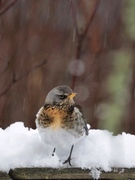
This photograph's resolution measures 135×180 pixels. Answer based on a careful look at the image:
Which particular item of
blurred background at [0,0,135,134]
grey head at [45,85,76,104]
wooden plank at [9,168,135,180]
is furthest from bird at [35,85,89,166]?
blurred background at [0,0,135,134]

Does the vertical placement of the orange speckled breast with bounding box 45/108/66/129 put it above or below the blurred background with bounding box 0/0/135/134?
below

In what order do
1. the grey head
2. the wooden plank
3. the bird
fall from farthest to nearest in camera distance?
1. the grey head
2. the bird
3. the wooden plank

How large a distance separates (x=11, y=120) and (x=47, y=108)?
6.97ft

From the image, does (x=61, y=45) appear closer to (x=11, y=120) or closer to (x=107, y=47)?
(x=107, y=47)

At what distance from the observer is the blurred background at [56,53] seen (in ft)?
16.0

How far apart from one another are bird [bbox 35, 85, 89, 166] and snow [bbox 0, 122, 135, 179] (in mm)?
38

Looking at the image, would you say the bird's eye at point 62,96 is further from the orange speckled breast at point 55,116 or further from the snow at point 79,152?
the snow at point 79,152

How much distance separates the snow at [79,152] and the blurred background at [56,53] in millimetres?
2019

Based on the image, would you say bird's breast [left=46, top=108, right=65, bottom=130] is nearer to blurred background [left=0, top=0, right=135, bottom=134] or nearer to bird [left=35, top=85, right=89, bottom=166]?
bird [left=35, top=85, right=89, bottom=166]

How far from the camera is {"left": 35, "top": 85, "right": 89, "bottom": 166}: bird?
2600 millimetres

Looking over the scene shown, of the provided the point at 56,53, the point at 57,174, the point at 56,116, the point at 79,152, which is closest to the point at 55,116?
the point at 56,116

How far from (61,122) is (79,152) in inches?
9.7

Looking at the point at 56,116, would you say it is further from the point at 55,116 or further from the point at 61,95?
the point at 61,95

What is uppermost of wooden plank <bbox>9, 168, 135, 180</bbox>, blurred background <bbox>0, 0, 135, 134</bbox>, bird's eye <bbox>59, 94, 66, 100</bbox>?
blurred background <bbox>0, 0, 135, 134</bbox>
